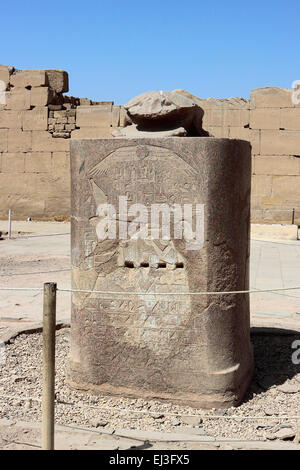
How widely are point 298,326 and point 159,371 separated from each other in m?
1.88

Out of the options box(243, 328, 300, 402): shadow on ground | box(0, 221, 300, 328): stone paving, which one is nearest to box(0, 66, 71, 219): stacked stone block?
box(0, 221, 300, 328): stone paving

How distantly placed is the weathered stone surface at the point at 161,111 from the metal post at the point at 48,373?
55.5 inches

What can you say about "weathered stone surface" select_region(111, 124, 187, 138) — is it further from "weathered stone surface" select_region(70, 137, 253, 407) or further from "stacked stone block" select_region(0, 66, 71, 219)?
"stacked stone block" select_region(0, 66, 71, 219)

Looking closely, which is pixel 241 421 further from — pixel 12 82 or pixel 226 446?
pixel 12 82

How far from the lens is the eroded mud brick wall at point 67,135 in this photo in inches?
527

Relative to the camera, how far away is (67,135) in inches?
556

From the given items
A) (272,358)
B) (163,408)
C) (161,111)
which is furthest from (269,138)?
(163,408)

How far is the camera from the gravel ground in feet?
9.97

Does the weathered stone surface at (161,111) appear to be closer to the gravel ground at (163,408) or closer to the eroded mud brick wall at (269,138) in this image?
the gravel ground at (163,408)

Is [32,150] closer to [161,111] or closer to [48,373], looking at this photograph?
[161,111]

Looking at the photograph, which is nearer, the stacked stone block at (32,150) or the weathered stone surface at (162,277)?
the weathered stone surface at (162,277)

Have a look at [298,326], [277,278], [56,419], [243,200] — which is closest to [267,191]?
[277,278]

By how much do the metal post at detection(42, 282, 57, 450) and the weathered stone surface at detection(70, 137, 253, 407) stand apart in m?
0.76

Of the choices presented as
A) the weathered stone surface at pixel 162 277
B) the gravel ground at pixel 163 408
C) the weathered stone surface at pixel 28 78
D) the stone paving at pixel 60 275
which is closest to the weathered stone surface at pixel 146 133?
the weathered stone surface at pixel 162 277
